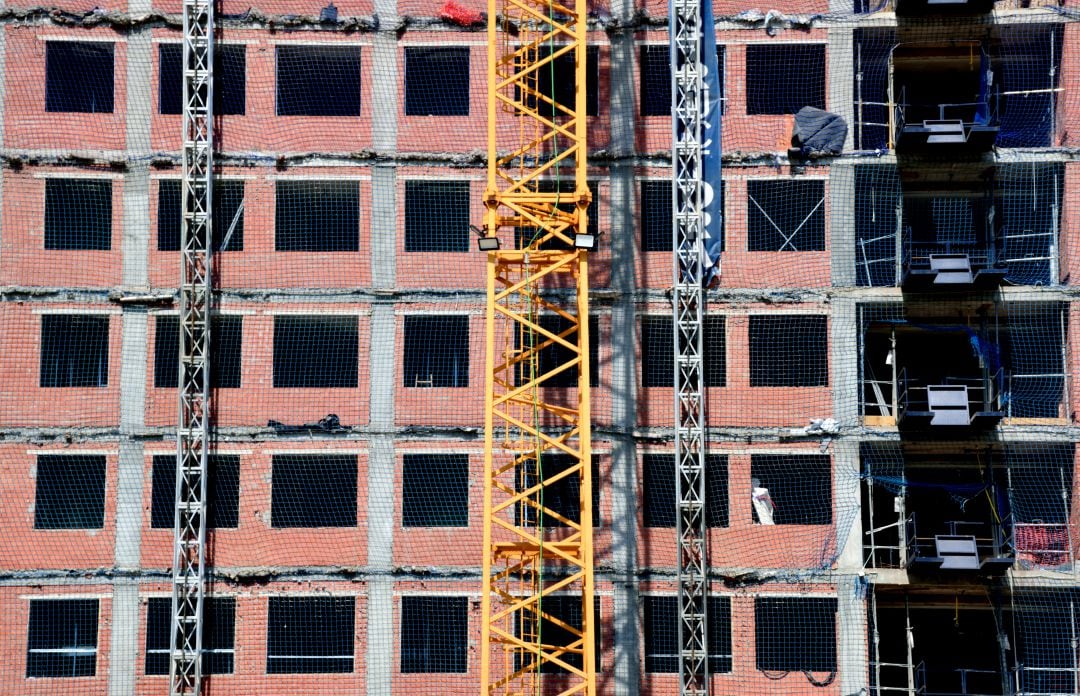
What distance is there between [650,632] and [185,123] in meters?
16.6

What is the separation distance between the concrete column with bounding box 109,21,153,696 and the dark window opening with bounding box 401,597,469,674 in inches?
255

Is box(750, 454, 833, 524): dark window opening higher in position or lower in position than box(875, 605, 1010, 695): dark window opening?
higher

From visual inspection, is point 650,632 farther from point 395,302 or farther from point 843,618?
point 395,302

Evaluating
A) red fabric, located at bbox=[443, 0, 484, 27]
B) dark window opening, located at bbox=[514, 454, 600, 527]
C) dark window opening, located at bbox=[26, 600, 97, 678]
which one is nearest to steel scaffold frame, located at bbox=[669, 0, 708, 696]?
dark window opening, located at bbox=[514, 454, 600, 527]

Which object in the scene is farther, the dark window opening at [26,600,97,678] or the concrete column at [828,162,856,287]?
the concrete column at [828,162,856,287]

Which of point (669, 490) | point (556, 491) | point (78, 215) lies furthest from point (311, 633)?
point (78, 215)

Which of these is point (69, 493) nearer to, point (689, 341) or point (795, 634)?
point (689, 341)

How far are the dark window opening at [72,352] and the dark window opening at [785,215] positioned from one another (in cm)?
1632

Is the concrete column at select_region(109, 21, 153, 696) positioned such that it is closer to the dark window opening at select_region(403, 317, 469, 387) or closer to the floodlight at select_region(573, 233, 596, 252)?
the dark window opening at select_region(403, 317, 469, 387)

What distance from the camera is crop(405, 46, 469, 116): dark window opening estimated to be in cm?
2939

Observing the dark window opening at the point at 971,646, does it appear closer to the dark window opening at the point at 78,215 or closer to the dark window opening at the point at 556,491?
the dark window opening at the point at 556,491

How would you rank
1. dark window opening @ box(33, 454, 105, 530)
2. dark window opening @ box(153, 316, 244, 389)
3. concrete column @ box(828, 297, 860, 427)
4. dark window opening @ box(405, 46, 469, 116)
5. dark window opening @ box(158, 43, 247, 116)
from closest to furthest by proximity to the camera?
dark window opening @ box(33, 454, 105, 530) → concrete column @ box(828, 297, 860, 427) → dark window opening @ box(153, 316, 244, 389) → dark window opening @ box(158, 43, 247, 116) → dark window opening @ box(405, 46, 469, 116)

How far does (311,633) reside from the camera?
27766mm

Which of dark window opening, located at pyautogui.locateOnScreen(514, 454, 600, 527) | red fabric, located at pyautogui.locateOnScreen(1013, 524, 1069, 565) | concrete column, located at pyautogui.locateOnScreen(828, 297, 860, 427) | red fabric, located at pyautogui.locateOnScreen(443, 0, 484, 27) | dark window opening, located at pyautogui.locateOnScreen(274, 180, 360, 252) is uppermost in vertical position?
red fabric, located at pyautogui.locateOnScreen(443, 0, 484, 27)
